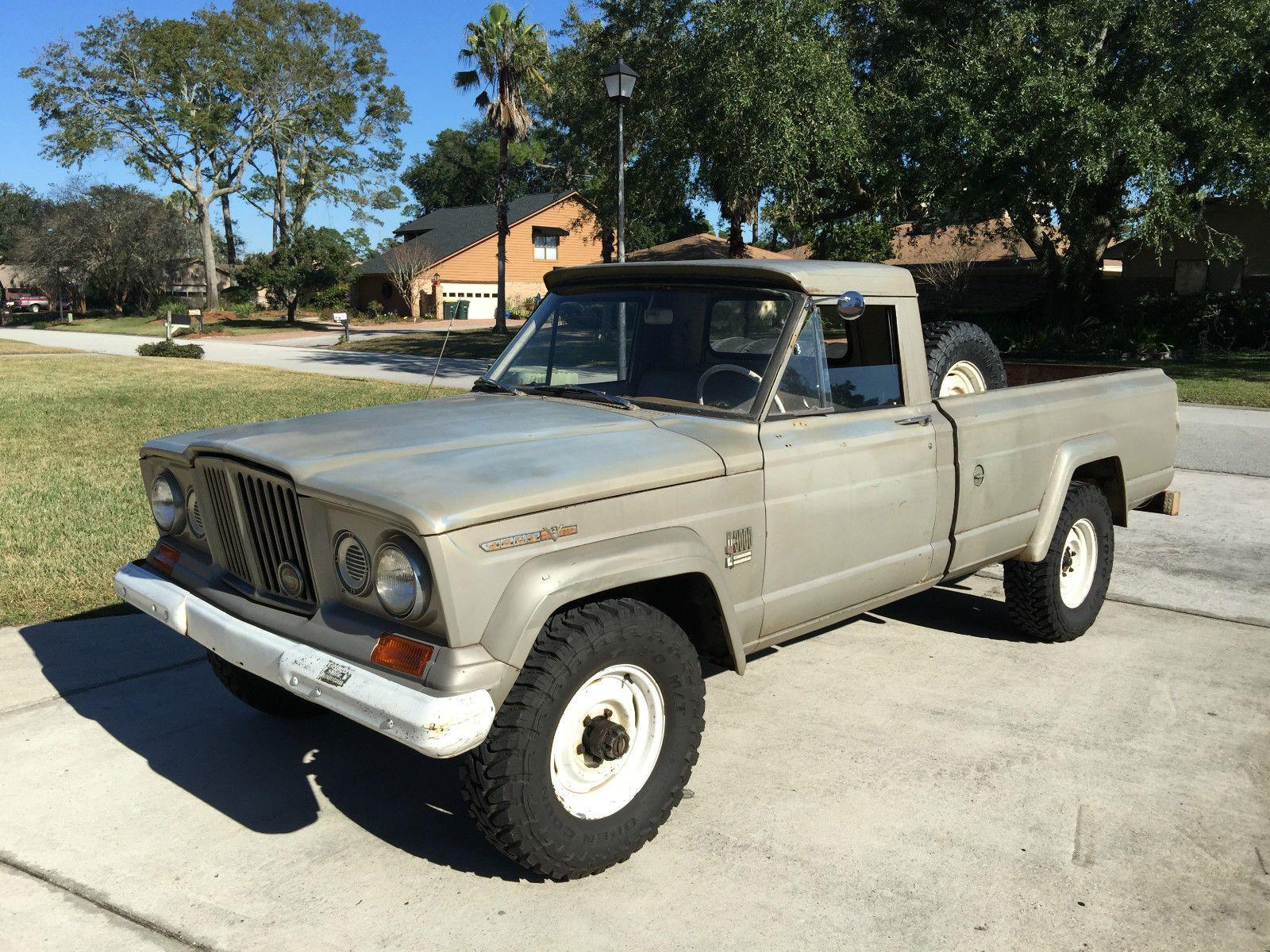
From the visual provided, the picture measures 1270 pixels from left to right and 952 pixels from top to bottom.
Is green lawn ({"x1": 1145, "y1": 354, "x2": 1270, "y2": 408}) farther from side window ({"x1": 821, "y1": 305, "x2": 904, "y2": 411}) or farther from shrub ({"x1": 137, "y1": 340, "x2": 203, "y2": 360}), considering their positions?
shrub ({"x1": 137, "y1": 340, "x2": 203, "y2": 360})

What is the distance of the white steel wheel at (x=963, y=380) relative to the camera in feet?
16.9

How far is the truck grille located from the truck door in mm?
1588

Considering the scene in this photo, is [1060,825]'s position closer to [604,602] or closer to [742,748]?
[742,748]

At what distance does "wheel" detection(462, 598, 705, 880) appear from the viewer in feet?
9.75

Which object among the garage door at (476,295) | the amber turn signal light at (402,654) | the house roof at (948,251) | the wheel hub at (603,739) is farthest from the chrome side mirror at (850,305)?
the garage door at (476,295)

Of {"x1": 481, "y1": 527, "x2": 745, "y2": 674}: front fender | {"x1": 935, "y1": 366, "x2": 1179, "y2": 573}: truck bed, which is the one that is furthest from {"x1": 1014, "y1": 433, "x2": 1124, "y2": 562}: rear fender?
{"x1": 481, "y1": 527, "x2": 745, "y2": 674}: front fender

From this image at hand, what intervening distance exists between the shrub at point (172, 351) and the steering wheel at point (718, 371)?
82.0ft

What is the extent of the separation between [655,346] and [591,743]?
1.77 metres

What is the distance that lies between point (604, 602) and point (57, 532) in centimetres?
561

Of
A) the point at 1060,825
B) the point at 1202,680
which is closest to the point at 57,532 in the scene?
the point at 1060,825

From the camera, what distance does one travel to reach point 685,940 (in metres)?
2.96

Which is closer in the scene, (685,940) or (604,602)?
(685,940)

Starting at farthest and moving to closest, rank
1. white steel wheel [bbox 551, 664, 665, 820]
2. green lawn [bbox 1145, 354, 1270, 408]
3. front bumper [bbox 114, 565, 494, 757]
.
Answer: green lawn [bbox 1145, 354, 1270, 408] < white steel wheel [bbox 551, 664, 665, 820] < front bumper [bbox 114, 565, 494, 757]

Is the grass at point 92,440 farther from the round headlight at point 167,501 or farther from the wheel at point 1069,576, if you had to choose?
the wheel at point 1069,576
